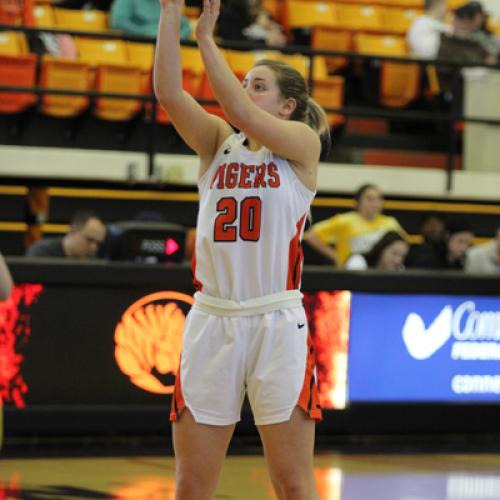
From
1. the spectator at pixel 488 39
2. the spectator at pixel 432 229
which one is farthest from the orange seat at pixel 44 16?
the spectator at pixel 488 39

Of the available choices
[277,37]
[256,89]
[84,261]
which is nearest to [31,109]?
[277,37]

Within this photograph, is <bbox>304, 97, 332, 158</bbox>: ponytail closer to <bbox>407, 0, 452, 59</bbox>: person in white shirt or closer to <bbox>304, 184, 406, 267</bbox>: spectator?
<bbox>304, 184, 406, 267</bbox>: spectator

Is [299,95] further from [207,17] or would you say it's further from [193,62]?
[193,62]

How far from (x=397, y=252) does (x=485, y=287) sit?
29.9 inches

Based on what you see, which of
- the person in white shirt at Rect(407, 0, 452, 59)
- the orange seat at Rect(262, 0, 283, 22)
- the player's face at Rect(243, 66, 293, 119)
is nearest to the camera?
the player's face at Rect(243, 66, 293, 119)

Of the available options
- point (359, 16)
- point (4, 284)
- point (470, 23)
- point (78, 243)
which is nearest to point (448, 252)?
point (470, 23)

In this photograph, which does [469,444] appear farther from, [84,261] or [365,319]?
[84,261]

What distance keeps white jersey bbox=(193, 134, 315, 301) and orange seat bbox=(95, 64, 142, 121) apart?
717 cm

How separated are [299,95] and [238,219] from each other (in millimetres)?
503

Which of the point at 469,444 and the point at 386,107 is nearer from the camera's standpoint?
the point at 469,444

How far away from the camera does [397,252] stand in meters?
9.14

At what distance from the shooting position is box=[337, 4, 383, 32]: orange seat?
566 inches

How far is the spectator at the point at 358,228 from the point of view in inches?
403

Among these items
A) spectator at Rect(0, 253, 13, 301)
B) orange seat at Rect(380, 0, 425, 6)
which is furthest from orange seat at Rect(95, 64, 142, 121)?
spectator at Rect(0, 253, 13, 301)
